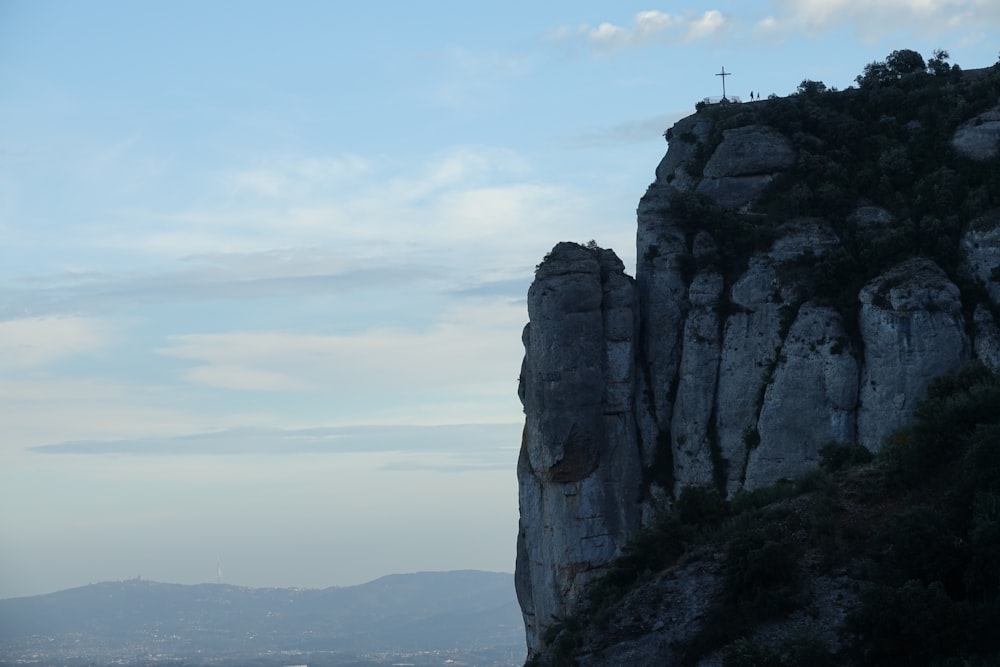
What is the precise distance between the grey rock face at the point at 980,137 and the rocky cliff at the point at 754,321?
9 cm

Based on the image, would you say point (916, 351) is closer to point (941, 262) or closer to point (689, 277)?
point (941, 262)

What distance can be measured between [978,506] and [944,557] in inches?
72.9

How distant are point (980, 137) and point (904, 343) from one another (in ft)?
42.2

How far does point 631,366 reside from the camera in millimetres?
70312

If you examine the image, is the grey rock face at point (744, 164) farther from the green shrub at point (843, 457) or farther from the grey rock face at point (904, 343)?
the green shrub at point (843, 457)

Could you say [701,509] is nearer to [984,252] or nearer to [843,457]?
[843,457]

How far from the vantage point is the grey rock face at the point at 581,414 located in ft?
226

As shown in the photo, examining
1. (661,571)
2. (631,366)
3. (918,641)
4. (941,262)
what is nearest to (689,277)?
(631,366)

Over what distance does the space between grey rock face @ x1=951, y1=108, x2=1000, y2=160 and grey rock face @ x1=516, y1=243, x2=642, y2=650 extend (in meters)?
15.6

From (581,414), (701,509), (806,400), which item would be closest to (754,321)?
(806,400)

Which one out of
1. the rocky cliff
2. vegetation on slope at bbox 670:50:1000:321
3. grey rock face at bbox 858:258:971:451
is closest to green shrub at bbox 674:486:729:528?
grey rock face at bbox 858:258:971:451

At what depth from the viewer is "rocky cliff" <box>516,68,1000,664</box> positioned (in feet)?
212

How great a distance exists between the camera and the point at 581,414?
69.2 meters

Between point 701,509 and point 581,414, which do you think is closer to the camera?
point 701,509
